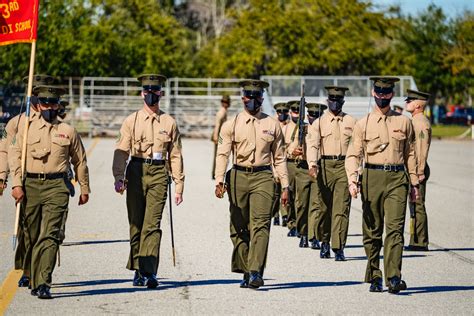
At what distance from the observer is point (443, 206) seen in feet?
71.4

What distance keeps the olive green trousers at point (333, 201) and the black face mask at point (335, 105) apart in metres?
0.63

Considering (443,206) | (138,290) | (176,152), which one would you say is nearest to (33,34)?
(176,152)

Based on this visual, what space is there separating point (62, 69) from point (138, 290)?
48.7 m

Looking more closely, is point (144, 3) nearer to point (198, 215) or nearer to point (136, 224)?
point (198, 215)

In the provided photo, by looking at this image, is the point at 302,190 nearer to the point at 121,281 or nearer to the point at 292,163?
the point at 292,163

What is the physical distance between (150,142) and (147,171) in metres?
0.29

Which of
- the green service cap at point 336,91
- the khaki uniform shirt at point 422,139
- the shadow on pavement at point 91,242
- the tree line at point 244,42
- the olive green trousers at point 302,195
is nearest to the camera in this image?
the green service cap at point 336,91

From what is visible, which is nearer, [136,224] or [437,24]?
[136,224]

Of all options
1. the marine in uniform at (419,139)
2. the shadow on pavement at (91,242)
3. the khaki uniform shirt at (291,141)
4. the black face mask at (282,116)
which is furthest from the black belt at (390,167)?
the black face mask at (282,116)

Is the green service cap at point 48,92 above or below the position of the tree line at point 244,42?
below

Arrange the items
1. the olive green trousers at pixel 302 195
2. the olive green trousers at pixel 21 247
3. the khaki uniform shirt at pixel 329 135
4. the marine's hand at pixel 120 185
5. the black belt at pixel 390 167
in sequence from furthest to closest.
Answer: the olive green trousers at pixel 302 195 < the khaki uniform shirt at pixel 329 135 < the black belt at pixel 390 167 < the marine's hand at pixel 120 185 < the olive green trousers at pixel 21 247

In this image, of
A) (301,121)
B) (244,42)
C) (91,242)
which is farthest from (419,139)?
(244,42)

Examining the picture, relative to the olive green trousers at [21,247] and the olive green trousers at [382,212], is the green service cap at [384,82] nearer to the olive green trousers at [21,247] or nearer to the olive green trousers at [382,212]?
the olive green trousers at [382,212]

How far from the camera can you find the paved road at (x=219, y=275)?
10.3 m
